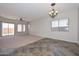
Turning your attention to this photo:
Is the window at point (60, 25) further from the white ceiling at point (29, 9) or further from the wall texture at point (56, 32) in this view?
the white ceiling at point (29, 9)

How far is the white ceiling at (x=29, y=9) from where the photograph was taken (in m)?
1.78

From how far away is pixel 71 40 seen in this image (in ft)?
6.64

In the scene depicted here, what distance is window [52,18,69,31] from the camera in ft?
6.63

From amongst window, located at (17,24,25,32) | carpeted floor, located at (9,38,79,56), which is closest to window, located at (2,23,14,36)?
window, located at (17,24,25,32)

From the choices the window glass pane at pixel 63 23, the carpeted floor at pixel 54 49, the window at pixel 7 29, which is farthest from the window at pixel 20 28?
the window glass pane at pixel 63 23

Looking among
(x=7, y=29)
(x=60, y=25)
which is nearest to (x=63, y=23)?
(x=60, y=25)

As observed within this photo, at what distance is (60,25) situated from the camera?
206cm

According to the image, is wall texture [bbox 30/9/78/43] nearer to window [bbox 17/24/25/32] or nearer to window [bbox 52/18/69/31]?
window [bbox 52/18/69/31]

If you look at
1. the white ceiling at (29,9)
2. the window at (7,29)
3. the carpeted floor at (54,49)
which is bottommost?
Answer: the carpeted floor at (54,49)

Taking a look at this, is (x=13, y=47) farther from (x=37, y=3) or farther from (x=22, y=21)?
(x=37, y=3)

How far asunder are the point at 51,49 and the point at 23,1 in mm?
1461

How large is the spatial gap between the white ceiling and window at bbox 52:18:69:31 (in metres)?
0.28

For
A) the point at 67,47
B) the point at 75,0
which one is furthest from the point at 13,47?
the point at 75,0

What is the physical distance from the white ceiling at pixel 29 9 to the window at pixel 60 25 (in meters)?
0.28
